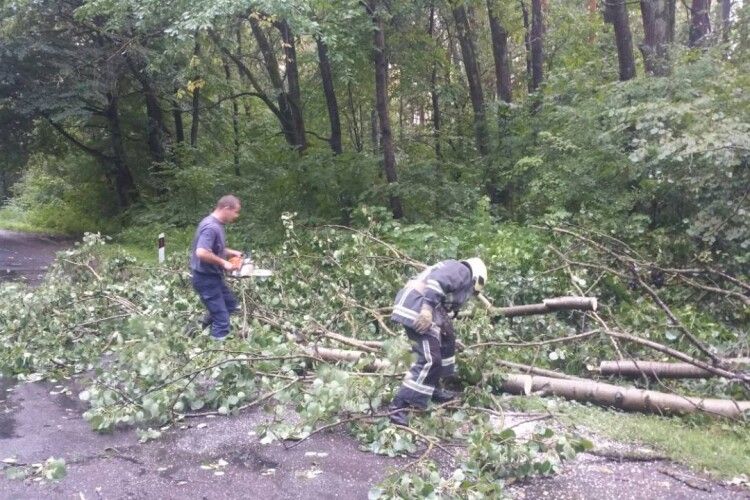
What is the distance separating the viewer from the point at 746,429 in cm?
501

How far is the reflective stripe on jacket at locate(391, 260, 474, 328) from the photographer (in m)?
4.81

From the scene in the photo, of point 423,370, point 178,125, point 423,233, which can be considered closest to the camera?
point 423,370

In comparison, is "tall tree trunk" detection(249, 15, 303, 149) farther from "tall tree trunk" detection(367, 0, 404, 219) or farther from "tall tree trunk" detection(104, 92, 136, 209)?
"tall tree trunk" detection(104, 92, 136, 209)

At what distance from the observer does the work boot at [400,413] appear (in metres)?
4.84

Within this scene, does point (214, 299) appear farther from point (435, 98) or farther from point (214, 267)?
point (435, 98)

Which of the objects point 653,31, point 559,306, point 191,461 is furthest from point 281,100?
point 191,461

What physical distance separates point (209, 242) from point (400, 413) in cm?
254

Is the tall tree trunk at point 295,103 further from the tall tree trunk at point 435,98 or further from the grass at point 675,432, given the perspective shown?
the grass at point 675,432

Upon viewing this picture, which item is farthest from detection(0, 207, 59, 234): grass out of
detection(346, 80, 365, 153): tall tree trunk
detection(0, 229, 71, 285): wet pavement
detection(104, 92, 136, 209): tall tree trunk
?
detection(346, 80, 365, 153): tall tree trunk

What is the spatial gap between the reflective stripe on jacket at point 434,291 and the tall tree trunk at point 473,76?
9.76 metres

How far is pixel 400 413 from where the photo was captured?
16.0 ft

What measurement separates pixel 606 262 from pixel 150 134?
638 inches

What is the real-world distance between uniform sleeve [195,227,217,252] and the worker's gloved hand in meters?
2.45

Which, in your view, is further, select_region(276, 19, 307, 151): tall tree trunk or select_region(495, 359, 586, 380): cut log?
select_region(276, 19, 307, 151): tall tree trunk
